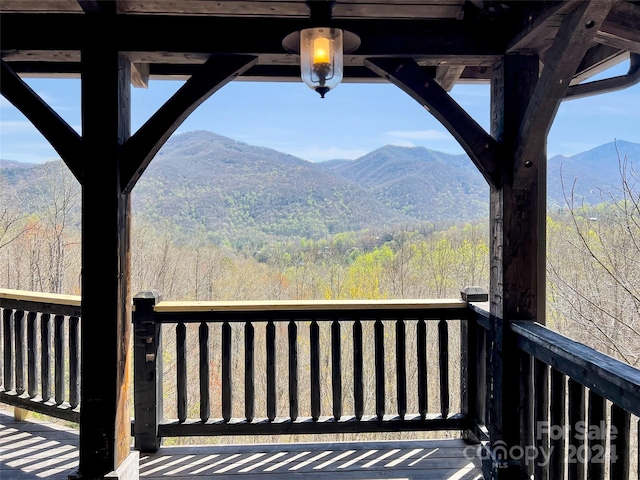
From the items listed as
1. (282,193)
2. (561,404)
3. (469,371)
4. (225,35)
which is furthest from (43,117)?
(282,193)

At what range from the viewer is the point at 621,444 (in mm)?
1364

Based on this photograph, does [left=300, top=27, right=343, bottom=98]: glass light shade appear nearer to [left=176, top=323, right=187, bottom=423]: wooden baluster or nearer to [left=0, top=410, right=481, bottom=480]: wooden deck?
[left=176, top=323, right=187, bottom=423]: wooden baluster

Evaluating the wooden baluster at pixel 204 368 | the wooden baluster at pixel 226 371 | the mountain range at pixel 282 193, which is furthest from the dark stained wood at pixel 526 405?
the mountain range at pixel 282 193

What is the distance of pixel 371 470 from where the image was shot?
237 cm

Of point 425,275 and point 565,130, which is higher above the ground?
point 565,130

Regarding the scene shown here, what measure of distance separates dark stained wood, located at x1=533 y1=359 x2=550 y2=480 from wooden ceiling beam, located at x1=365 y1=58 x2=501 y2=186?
35.1 inches

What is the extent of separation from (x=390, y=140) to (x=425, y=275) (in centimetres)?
1496

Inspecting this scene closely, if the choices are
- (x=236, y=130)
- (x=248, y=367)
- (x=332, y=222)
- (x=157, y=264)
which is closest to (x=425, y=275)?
(x=332, y=222)

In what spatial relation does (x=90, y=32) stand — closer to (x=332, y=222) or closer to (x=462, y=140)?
(x=462, y=140)

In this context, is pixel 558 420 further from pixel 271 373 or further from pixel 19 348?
pixel 19 348

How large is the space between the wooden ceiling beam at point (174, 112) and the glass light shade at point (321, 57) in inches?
16.0

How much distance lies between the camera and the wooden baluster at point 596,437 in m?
1.45

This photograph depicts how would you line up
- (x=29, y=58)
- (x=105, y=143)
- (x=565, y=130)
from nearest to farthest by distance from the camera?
(x=105, y=143)
(x=29, y=58)
(x=565, y=130)

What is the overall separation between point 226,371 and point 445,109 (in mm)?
1937
